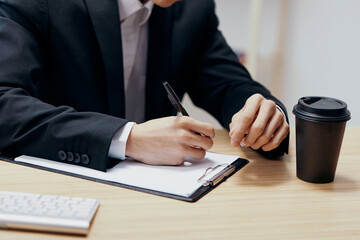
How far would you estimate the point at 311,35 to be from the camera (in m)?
2.45

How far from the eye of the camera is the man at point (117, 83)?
0.96 m

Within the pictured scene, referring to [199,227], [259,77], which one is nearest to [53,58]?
[199,227]

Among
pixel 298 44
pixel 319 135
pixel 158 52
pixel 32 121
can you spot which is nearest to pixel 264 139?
pixel 319 135

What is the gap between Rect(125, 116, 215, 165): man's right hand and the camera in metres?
0.94

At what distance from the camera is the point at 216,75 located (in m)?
1.54

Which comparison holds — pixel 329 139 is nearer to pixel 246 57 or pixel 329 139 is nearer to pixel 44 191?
pixel 44 191

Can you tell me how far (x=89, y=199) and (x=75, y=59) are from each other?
2.24ft

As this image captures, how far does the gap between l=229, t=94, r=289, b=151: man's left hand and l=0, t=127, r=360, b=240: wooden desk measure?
0.06m

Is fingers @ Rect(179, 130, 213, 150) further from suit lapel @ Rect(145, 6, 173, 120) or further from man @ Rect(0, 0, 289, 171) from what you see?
suit lapel @ Rect(145, 6, 173, 120)

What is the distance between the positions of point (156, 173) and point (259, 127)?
0.25 meters

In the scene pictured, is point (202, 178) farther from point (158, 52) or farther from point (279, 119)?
point (158, 52)

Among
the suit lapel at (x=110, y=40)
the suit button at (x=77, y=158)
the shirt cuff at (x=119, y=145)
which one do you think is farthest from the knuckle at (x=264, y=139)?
the suit lapel at (x=110, y=40)

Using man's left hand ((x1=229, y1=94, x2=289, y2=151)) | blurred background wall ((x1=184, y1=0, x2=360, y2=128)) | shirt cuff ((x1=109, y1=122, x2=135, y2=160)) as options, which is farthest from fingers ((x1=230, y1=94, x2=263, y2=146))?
blurred background wall ((x1=184, y1=0, x2=360, y2=128))

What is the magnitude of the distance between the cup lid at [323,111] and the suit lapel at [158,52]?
71cm
